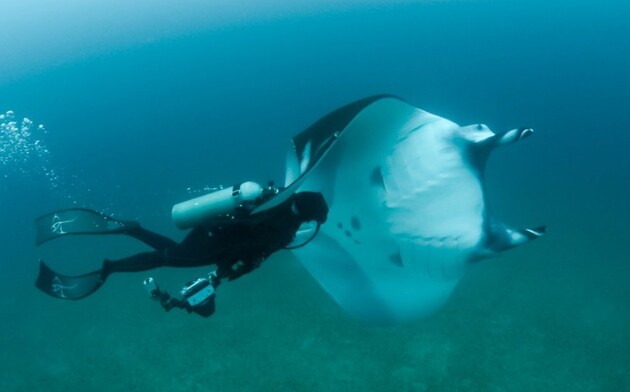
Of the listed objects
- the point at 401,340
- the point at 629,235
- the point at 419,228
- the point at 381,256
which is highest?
the point at 419,228

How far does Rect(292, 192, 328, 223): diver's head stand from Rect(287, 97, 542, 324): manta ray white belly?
0.72 ft

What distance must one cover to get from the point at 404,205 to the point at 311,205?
66 centimetres

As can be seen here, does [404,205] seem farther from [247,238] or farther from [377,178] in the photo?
[247,238]

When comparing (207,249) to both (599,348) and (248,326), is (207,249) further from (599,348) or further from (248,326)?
(599,348)

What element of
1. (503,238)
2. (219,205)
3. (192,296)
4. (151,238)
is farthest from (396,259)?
(151,238)

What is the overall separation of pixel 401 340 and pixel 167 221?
740cm

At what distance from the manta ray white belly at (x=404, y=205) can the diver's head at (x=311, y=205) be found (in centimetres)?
22

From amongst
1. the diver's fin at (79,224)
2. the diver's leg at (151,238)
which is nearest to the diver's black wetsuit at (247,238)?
the diver's leg at (151,238)

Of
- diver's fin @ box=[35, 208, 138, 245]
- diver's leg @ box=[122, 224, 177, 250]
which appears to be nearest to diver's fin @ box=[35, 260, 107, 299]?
diver's fin @ box=[35, 208, 138, 245]

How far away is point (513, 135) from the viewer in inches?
96.0

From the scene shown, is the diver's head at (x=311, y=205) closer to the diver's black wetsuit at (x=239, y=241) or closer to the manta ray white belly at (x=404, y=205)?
the diver's black wetsuit at (x=239, y=241)

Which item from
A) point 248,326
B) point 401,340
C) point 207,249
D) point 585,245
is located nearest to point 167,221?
point 248,326

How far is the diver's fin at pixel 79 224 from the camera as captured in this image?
14.8ft

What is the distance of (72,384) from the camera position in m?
7.21
